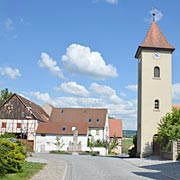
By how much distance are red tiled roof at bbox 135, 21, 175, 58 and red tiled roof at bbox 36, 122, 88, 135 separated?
1058 inches

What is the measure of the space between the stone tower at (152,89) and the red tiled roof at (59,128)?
2678 centimetres

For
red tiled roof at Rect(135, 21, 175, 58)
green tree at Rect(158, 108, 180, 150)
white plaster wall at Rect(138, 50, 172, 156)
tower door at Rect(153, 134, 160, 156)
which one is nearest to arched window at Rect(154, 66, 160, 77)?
white plaster wall at Rect(138, 50, 172, 156)

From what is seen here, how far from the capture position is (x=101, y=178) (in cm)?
1689

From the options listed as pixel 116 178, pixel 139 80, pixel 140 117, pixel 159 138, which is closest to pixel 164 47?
pixel 139 80

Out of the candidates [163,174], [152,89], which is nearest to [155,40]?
[152,89]

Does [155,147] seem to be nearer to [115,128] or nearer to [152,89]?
[152,89]

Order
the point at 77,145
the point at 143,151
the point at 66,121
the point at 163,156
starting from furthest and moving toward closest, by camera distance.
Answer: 1. the point at 66,121
2. the point at 77,145
3. the point at 143,151
4. the point at 163,156

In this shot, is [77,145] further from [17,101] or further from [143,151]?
[143,151]

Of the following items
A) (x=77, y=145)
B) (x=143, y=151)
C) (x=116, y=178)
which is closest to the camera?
(x=116, y=178)

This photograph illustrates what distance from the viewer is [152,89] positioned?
41469mm

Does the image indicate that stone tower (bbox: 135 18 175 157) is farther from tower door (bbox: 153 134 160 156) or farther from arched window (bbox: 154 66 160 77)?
tower door (bbox: 153 134 160 156)

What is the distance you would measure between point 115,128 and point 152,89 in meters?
44.1

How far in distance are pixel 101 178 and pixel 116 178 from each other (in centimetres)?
69

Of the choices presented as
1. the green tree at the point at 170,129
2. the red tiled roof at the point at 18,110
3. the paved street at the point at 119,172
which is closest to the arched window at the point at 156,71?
the green tree at the point at 170,129
